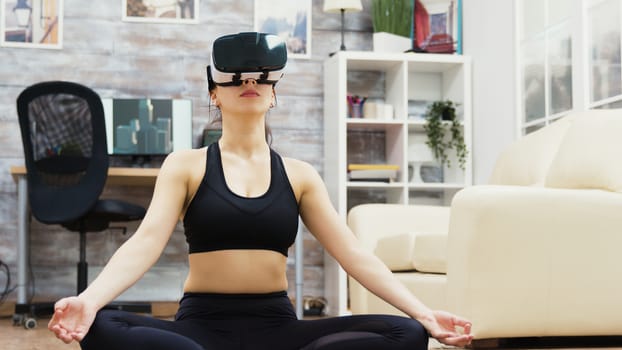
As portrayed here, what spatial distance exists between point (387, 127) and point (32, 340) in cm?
254

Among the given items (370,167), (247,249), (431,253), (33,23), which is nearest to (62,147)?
(33,23)

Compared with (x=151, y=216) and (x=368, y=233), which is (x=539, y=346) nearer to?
(x=368, y=233)

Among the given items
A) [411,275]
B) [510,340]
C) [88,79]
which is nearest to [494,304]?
[510,340]

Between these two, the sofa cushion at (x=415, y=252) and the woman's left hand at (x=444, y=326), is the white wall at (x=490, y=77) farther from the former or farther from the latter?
the woman's left hand at (x=444, y=326)

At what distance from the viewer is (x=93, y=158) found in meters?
4.26

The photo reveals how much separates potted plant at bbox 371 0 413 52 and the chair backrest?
1.81m

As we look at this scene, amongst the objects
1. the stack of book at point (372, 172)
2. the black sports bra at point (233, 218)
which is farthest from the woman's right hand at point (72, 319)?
the stack of book at point (372, 172)

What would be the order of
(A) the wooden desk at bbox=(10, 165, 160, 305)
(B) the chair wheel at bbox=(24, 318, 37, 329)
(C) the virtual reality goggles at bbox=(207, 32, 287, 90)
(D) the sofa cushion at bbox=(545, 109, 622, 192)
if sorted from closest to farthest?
(C) the virtual reality goggles at bbox=(207, 32, 287, 90) → (D) the sofa cushion at bbox=(545, 109, 622, 192) → (B) the chair wheel at bbox=(24, 318, 37, 329) → (A) the wooden desk at bbox=(10, 165, 160, 305)

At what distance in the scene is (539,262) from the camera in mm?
2828

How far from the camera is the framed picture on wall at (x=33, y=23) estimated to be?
204 inches

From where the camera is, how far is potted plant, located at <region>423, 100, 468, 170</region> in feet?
16.9

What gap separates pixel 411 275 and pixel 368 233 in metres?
0.55

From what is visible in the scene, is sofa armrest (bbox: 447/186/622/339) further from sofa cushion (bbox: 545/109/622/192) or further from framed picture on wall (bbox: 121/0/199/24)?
framed picture on wall (bbox: 121/0/199/24)

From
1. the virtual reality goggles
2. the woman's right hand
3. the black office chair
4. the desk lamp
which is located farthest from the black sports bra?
the desk lamp
